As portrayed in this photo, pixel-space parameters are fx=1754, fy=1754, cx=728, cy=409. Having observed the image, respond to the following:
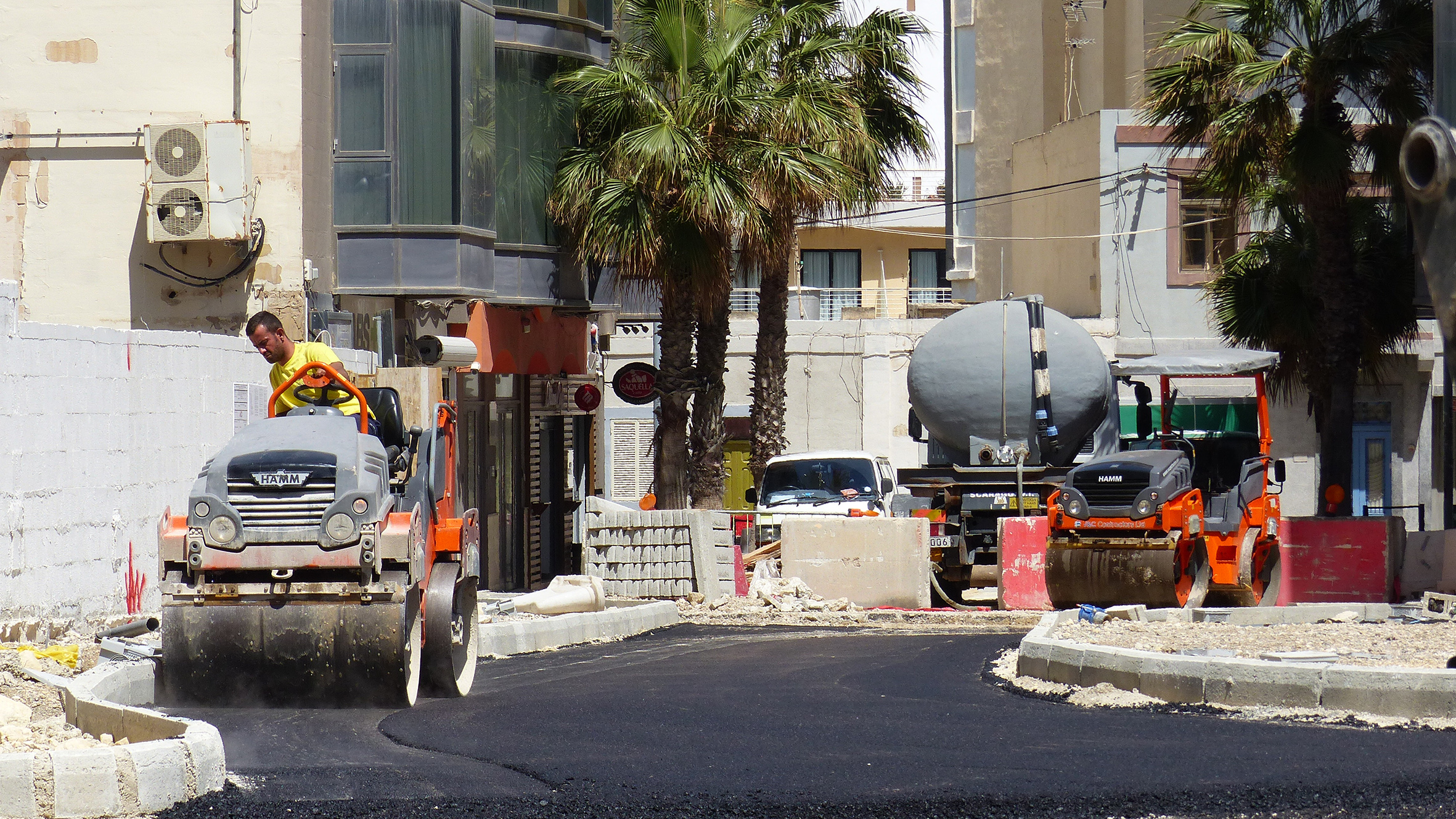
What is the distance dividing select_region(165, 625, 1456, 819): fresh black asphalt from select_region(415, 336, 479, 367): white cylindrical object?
8370 millimetres

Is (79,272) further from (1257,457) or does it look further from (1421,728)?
(1421,728)

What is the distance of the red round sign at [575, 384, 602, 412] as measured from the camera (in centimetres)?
2802

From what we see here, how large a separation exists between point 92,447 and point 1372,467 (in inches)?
949

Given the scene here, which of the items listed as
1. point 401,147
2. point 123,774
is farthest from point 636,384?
point 123,774

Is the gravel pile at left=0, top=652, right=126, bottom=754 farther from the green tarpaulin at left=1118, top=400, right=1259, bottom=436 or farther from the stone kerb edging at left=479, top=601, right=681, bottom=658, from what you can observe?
the green tarpaulin at left=1118, top=400, right=1259, bottom=436

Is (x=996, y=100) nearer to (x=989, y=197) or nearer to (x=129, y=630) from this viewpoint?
(x=989, y=197)

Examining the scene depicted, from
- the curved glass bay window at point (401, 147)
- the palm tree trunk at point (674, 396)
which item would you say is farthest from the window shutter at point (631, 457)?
the curved glass bay window at point (401, 147)

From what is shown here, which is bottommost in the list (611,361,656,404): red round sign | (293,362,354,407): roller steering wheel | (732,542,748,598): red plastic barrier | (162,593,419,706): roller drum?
(732,542,748,598): red plastic barrier

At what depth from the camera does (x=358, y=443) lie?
29.9 ft

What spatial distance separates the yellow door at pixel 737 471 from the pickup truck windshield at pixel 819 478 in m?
11.8

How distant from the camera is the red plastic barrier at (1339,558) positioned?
1947cm

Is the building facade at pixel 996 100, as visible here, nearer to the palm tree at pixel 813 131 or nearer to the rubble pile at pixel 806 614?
the palm tree at pixel 813 131

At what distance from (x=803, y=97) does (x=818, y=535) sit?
663cm

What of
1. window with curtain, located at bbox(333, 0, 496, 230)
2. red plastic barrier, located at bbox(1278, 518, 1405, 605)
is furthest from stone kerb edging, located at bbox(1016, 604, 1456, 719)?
window with curtain, located at bbox(333, 0, 496, 230)
